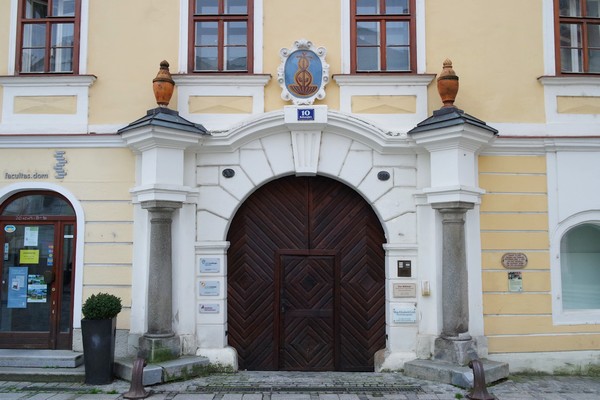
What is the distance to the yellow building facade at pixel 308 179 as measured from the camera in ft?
24.7

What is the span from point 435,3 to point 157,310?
5825 millimetres

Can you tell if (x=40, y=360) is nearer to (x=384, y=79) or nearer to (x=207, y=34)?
(x=207, y=34)

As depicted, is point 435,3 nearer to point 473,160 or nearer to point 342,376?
point 473,160

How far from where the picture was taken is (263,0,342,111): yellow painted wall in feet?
25.6

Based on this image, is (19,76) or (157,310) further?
(19,76)

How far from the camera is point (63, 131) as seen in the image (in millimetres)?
7812

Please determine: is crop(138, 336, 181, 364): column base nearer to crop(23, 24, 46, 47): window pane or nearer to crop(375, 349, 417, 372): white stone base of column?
crop(375, 349, 417, 372): white stone base of column

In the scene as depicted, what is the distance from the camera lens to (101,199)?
7.71 metres

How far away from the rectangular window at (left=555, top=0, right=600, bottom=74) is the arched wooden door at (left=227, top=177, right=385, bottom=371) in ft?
12.4

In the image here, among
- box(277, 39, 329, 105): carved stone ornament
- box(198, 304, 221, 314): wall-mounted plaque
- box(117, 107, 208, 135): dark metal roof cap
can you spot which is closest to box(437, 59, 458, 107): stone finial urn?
box(277, 39, 329, 105): carved stone ornament

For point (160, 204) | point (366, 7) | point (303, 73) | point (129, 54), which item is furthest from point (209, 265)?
point (366, 7)

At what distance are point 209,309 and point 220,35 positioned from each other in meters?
3.96

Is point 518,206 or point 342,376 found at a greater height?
point 518,206

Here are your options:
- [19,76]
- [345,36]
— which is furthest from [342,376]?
[19,76]
